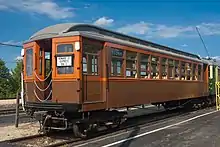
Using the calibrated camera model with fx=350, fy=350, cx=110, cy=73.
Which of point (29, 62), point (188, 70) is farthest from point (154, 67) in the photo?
point (29, 62)

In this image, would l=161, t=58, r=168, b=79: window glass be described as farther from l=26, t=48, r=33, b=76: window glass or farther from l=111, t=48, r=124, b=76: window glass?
l=26, t=48, r=33, b=76: window glass

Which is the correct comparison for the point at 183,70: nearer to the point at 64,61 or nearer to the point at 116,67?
the point at 116,67

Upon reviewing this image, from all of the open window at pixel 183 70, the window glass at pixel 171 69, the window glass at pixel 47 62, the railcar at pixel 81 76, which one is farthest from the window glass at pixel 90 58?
the open window at pixel 183 70

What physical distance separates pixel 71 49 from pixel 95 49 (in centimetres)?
95

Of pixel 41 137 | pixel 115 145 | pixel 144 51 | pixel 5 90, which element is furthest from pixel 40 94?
pixel 5 90

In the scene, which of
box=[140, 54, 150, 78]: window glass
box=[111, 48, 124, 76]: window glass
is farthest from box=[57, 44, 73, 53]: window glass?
box=[140, 54, 150, 78]: window glass

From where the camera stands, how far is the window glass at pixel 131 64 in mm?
12977

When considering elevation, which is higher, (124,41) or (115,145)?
(124,41)

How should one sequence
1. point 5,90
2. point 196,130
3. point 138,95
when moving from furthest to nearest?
1. point 5,90
2. point 138,95
3. point 196,130

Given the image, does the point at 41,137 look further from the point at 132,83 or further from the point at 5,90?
the point at 5,90

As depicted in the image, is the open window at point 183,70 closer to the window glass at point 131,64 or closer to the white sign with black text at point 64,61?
the window glass at point 131,64

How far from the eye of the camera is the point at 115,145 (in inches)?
382

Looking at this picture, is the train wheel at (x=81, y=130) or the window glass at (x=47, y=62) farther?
the window glass at (x=47, y=62)

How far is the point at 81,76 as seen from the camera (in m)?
10.5
